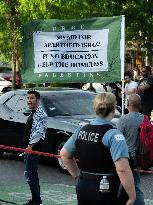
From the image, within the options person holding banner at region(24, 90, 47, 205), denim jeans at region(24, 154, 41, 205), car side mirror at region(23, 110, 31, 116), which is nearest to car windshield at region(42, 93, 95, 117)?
car side mirror at region(23, 110, 31, 116)

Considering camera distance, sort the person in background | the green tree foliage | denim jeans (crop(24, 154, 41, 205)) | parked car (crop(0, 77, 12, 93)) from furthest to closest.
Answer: parked car (crop(0, 77, 12, 93))
the green tree foliage
denim jeans (crop(24, 154, 41, 205))
the person in background

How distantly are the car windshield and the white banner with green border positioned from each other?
67cm

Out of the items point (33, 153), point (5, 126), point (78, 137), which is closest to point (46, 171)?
point (5, 126)

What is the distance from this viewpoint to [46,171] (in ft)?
37.1

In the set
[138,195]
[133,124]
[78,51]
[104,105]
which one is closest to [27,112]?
[78,51]

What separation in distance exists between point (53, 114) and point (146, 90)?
116 inches

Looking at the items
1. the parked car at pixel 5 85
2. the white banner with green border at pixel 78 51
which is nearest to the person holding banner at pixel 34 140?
the white banner with green border at pixel 78 51

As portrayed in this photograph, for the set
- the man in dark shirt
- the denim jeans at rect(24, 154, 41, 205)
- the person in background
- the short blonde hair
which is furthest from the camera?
the man in dark shirt

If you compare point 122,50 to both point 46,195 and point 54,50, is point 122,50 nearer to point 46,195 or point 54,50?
point 54,50

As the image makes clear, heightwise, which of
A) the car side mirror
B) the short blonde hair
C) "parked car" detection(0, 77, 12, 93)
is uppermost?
the short blonde hair

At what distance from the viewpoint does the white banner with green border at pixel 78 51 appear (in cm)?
1109

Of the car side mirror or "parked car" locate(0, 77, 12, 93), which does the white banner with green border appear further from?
"parked car" locate(0, 77, 12, 93)

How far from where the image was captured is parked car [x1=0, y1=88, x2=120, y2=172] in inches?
440

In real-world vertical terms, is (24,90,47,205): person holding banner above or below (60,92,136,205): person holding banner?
below
